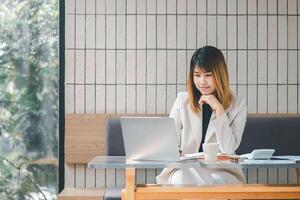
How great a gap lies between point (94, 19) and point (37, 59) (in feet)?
1.94

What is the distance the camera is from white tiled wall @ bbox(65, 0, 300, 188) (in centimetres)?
521

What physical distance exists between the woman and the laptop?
55 cm

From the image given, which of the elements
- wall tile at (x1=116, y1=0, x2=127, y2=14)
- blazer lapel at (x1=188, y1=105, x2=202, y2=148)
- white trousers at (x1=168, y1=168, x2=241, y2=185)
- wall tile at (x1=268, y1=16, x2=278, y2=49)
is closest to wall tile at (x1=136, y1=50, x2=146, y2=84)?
wall tile at (x1=116, y1=0, x2=127, y2=14)

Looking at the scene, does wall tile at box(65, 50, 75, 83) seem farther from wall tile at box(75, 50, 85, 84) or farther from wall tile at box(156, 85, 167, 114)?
wall tile at box(156, 85, 167, 114)

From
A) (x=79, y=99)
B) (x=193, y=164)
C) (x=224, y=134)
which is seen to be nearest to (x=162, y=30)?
(x=79, y=99)

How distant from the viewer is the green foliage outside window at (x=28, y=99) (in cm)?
535

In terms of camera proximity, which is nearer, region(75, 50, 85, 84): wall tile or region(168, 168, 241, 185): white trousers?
region(168, 168, 241, 185): white trousers

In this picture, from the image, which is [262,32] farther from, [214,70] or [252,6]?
[214,70]

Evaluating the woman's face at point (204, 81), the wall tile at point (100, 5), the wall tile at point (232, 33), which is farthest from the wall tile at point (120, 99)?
the woman's face at point (204, 81)

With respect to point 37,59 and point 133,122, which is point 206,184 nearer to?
point 133,122

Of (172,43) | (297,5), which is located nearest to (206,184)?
(172,43)

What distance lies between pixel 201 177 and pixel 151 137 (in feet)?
1.69

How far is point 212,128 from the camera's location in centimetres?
397

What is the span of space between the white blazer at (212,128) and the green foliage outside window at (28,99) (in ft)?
5.24
